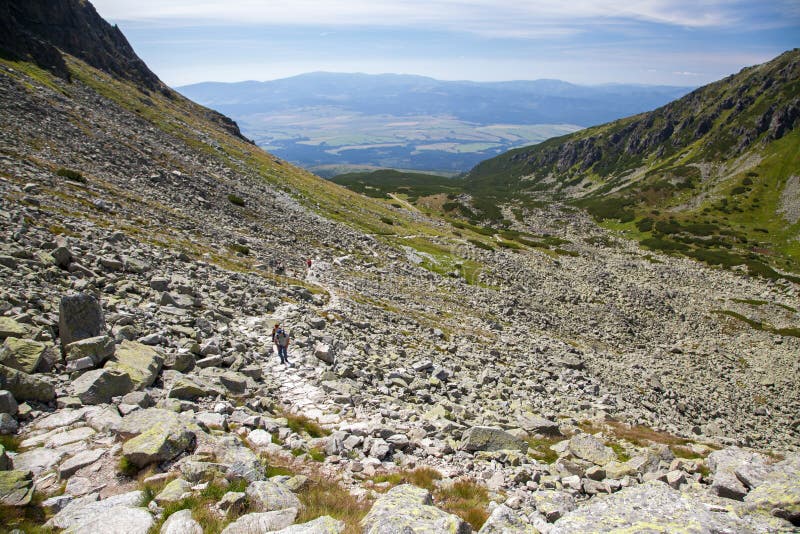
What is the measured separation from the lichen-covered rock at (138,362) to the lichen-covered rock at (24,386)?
1822mm

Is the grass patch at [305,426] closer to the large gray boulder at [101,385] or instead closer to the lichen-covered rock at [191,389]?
the lichen-covered rock at [191,389]

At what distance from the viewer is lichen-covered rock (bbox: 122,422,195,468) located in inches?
372

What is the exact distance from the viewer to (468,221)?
126500 mm

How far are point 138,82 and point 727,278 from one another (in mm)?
136122

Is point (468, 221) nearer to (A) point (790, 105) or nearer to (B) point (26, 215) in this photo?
(B) point (26, 215)

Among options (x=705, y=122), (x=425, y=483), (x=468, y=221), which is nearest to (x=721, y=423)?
(x=425, y=483)

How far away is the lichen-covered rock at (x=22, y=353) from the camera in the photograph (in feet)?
38.0

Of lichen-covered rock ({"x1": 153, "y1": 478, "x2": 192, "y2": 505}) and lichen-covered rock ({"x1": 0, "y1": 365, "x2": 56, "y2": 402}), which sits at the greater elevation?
lichen-covered rock ({"x1": 0, "y1": 365, "x2": 56, "y2": 402})

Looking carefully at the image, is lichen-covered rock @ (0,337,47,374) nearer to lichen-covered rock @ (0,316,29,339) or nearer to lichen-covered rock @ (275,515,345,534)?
lichen-covered rock @ (0,316,29,339)

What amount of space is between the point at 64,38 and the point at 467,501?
377 feet

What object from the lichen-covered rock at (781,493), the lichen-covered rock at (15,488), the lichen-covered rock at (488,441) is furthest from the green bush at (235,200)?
the lichen-covered rock at (781,493)

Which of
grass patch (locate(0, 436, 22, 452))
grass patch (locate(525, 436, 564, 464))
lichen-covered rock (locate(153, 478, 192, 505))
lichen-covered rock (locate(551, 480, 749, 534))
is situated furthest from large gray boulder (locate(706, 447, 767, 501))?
grass patch (locate(0, 436, 22, 452))

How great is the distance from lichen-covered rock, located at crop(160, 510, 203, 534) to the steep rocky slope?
3.7 inches

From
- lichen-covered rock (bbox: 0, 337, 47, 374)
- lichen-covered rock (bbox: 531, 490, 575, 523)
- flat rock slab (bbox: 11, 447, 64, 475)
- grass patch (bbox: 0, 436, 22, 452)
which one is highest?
lichen-covered rock (bbox: 0, 337, 47, 374)
